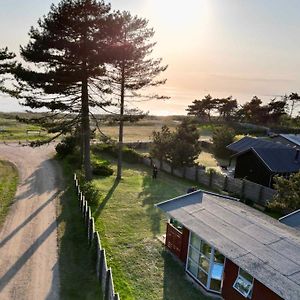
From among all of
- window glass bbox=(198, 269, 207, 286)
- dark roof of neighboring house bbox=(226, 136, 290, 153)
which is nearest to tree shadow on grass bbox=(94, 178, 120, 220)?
window glass bbox=(198, 269, 207, 286)

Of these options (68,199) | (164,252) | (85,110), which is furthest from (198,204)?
(85,110)

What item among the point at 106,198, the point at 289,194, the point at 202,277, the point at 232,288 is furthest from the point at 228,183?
the point at 232,288

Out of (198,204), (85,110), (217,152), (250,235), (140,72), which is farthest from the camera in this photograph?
(217,152)

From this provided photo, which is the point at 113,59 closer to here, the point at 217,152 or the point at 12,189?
the point at 12,189

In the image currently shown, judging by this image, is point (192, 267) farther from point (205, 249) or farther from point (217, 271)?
point (217, 271)

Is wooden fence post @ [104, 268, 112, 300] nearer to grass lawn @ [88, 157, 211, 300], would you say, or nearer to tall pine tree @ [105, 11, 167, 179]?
grass lawn @ [88, 157, 211, 300]
